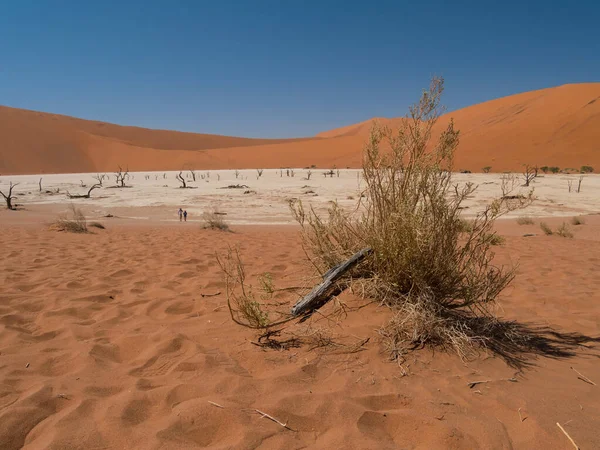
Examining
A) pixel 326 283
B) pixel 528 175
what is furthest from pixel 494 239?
pixel 528 175

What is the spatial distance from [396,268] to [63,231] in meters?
8.12

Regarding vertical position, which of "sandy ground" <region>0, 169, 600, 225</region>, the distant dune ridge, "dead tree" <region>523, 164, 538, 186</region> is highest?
the distant dune ridge

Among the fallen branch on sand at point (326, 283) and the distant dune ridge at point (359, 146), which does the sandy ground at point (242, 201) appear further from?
the distant dune ridge at point (359, 146)

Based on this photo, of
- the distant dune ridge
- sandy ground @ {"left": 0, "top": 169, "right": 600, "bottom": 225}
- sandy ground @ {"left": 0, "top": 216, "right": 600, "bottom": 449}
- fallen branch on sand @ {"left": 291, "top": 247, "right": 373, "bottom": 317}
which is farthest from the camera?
the distant dune ridge

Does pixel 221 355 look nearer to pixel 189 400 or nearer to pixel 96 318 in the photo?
pixel 189 400

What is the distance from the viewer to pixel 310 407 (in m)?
2.11

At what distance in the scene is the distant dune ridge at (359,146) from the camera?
38.1 metres

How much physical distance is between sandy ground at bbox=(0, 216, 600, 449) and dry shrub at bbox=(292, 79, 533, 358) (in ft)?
0.53

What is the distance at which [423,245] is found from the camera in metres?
2.82

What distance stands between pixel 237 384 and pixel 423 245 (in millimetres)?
1570

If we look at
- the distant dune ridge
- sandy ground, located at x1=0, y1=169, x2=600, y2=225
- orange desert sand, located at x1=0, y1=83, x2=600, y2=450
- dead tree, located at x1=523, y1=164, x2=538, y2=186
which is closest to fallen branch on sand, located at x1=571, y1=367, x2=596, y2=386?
orange desert sand, located at x1=0, y1=83, x2=600, y2=450

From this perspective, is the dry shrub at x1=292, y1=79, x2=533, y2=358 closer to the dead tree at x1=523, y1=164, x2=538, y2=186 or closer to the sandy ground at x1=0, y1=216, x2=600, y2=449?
the sandy ground at x1=0, y1=216, x2=600, y2=449

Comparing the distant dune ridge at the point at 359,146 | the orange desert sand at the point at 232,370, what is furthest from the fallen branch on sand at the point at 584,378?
the distant dune ridge at the point at 359,146

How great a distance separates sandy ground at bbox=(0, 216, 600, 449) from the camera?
1900 mm
